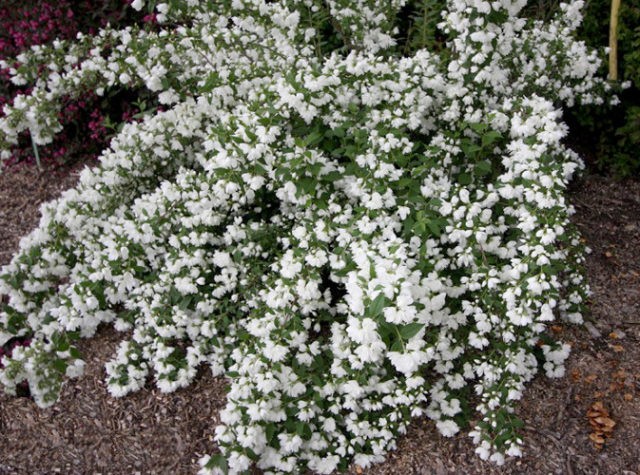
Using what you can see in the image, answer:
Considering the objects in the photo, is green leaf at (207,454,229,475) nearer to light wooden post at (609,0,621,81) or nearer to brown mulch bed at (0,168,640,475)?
brown mulch bed at (0,168,640,475)

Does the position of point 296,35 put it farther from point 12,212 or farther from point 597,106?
point 12,212

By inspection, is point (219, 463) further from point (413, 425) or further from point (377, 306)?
point (377, 306)

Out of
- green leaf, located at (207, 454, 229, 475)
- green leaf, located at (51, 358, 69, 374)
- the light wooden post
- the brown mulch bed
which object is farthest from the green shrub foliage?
green leaf, located at (51, 358, 69, 374)

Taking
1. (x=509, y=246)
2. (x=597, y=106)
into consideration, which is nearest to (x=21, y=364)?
(x=509, y=246)

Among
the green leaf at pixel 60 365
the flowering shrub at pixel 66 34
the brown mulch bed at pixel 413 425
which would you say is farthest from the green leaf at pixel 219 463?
the flowering shrub at pixel 66 34

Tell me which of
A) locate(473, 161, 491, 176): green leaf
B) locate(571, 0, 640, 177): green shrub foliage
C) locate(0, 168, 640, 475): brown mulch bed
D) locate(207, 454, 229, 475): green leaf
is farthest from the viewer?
locate(571, 0, 640, 177): green shrub foliage
